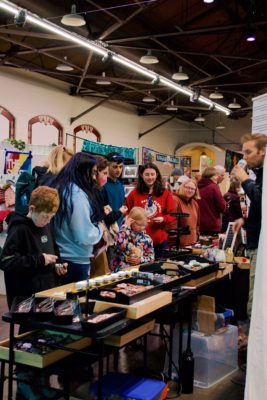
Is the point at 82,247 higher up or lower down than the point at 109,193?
lower down

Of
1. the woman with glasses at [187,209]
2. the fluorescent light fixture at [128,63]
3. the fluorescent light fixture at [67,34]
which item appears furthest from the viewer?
the fluorescent light fixture at [128,63]

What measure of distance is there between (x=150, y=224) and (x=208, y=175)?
2.16 meters

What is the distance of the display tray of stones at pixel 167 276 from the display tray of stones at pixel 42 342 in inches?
24.0

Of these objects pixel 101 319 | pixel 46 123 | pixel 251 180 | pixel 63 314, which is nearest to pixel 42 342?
pixel 63 314

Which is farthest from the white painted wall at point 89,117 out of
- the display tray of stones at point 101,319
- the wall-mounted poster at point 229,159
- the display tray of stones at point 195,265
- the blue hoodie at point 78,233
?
the display tray of stones at point 101,319

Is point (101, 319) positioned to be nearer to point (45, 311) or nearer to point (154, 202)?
point (45, 311)

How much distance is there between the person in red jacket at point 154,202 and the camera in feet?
14.6

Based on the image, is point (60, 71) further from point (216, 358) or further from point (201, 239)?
point (216, 358)

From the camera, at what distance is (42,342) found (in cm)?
245

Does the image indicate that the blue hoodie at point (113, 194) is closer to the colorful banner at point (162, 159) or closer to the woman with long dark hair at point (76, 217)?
the woman with long dark hair at point (76, 217)

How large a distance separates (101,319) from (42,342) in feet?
1.17

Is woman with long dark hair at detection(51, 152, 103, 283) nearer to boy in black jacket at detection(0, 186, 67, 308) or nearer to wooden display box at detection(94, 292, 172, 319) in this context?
boy in black jacket at detection(0, 186, 67, 308)

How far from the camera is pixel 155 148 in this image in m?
18.2

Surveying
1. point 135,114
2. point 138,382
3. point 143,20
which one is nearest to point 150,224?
point 138,382
